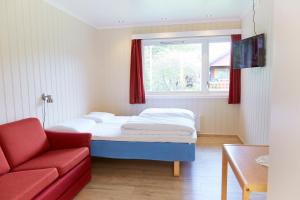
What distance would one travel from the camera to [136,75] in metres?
4.74

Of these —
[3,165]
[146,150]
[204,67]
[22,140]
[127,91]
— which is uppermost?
[204,67]

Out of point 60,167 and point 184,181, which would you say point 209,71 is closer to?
point 184,181

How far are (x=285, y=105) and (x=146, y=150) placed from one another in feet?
7.36

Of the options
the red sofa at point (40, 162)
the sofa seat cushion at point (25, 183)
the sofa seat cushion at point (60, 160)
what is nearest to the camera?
the sofa seat cushion at point (25, 183)

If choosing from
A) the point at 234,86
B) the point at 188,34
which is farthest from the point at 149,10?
the point at 234,86

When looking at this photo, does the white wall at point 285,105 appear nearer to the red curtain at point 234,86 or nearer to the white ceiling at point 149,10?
the white ceiling at point 149,10

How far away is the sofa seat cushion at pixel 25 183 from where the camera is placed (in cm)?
163

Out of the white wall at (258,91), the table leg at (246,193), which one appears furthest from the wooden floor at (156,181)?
the table leg at (246,193)

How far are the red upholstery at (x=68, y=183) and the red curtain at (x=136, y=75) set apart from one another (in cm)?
226

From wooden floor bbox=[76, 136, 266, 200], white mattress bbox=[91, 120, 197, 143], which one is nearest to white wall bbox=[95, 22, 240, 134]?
wooden floor bbox=[76, 136, 266, 200]

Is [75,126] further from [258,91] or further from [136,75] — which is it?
[258,91]

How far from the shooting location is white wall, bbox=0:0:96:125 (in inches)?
99.5

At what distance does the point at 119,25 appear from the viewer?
475 centimetres

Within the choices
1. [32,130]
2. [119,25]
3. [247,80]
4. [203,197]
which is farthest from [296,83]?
[119,25]
